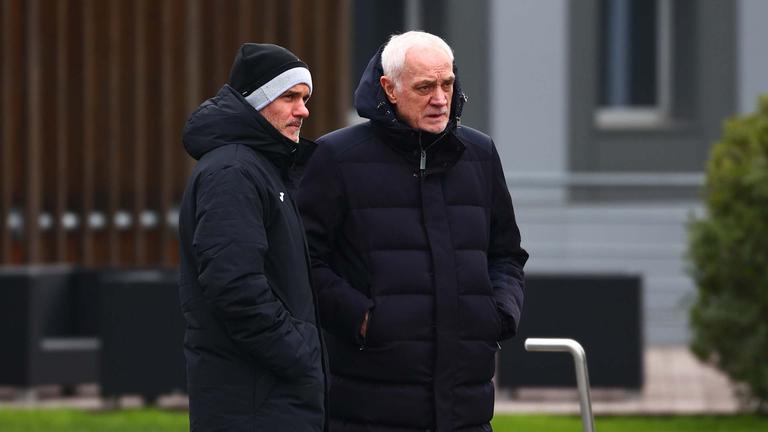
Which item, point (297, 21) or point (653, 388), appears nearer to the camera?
point (653, 388)

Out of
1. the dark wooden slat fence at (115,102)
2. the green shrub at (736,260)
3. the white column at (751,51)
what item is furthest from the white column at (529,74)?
the green shrub at (736,260)

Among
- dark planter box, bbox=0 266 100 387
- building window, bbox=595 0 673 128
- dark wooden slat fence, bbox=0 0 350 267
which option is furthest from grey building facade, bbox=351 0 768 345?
dark planter box, bbox=0 266 100 387

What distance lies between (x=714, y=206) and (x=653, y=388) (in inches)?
100

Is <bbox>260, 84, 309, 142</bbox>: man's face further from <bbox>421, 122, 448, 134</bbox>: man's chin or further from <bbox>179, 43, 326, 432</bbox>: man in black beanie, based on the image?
<bbox>421, 122, 448, 134</bbox>: man's chin

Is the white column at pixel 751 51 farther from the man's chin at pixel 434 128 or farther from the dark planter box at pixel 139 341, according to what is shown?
the man's chin at pixel 434 128

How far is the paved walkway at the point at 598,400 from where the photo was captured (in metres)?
12.0

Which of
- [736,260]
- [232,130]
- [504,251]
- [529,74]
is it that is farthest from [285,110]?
[529,74]

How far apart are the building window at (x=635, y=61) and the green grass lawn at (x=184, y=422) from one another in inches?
307

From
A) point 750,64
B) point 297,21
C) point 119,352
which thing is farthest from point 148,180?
point 750,64

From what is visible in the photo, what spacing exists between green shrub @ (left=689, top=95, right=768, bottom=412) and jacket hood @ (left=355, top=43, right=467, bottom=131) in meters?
6.28

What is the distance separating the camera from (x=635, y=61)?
19.1 meters

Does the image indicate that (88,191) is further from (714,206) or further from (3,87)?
(714,206)

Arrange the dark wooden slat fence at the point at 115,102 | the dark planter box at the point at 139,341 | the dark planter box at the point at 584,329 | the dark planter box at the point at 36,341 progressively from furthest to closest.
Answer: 1. the dark wooden slat fence at the point at 115,102
2. the dark planter box at the point at 584,329
3. the dark planter box at the point at 36,341
4. the dark planter box at the point at 139,341

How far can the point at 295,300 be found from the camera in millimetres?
4637
